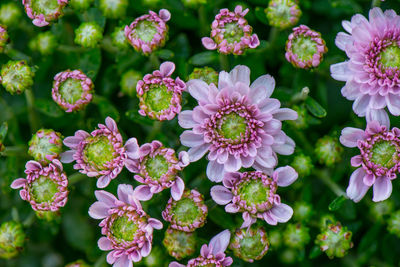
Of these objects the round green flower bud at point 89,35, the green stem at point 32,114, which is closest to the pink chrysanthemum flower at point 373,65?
the round green flower bud at point 89,35

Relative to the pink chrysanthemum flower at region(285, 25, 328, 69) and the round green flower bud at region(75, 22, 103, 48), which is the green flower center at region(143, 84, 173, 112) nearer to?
the round green flower bud at region(75, 22, 103, 48)

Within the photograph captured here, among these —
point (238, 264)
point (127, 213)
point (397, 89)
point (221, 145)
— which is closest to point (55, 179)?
point (127, 213)

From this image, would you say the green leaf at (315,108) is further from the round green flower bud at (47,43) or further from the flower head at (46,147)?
the round green flower bud at (47,43)

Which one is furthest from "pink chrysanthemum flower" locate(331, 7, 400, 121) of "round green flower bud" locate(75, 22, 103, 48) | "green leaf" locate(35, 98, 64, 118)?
"green leaf" locate(35, 98, 64, 118)

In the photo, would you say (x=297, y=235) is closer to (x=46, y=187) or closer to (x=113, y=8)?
(x=46, y=187)

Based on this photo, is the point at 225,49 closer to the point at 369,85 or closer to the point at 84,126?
the point at 369,85

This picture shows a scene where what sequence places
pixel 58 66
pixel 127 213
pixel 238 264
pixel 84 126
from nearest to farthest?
pixel 127 213, pixel 238 264, pixel 84 126, pixel 58 66
